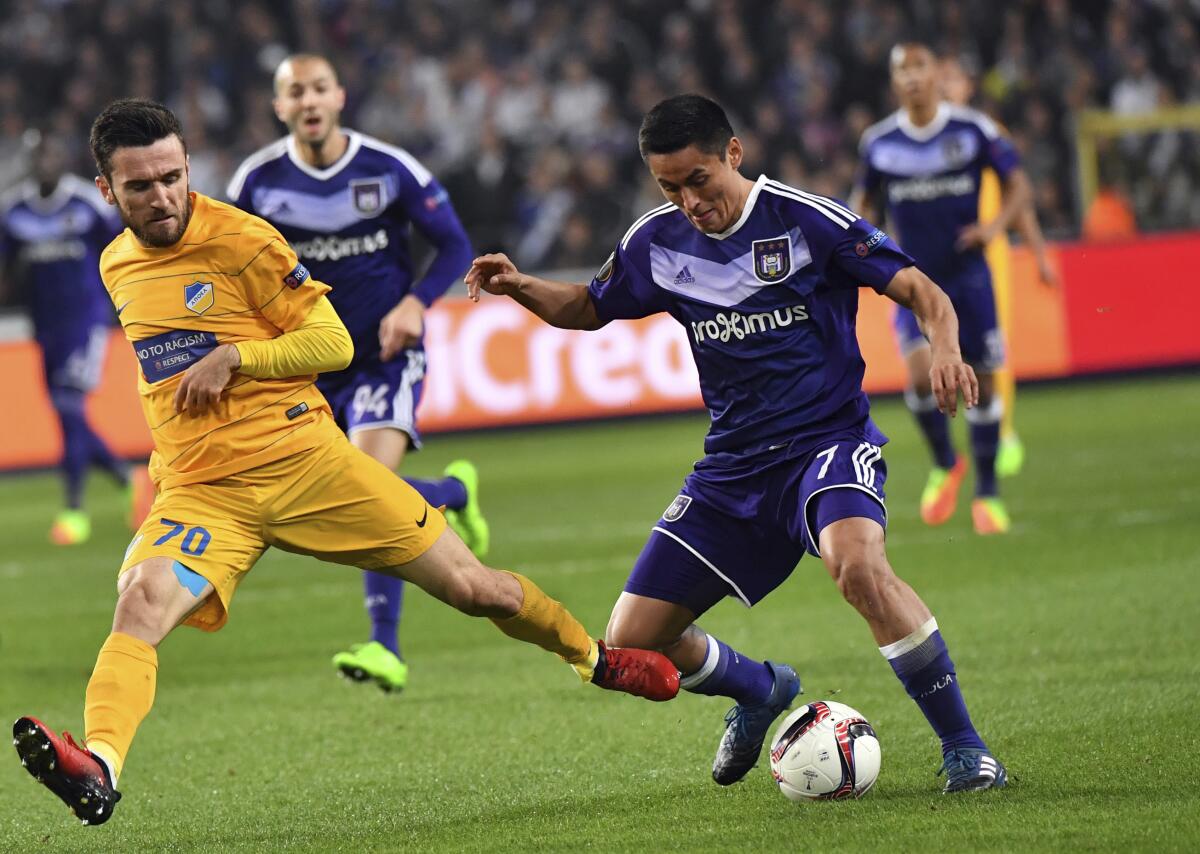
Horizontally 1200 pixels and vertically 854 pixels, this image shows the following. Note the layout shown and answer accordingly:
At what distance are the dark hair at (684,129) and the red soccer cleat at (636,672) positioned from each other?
1.41 m

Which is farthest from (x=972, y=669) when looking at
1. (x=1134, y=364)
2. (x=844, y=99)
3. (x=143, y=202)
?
(x=844, y=99)

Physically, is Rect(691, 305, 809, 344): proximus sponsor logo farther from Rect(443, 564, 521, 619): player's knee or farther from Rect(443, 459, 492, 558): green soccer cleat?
Rect(443, 459, 492, 558): green soccer cleat

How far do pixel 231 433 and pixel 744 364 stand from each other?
1446 mm

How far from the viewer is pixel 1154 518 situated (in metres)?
10.1

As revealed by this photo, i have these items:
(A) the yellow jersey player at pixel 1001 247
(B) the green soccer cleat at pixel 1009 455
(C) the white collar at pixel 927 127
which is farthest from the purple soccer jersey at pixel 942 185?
(B) the green soccer cleat at pixel 1009 455

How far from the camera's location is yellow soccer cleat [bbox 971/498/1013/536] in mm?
10070

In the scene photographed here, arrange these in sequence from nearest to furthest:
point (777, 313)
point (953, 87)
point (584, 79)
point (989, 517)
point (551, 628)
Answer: point (777, 313)
point (551, 628)
point (989, 517)
point (953, 87)
point (584, 79)

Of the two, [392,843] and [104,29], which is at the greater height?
[104,29]

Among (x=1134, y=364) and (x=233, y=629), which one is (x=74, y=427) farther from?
(x=1134, y=364)

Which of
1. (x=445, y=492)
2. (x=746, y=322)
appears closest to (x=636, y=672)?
(x=746, y=322)

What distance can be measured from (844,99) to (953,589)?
12.4 meters

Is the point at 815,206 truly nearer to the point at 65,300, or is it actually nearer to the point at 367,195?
the point at 367,195

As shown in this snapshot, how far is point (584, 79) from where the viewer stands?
20.2m

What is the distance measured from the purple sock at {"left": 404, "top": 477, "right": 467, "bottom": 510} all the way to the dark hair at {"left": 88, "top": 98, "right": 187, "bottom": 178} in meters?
2.71
